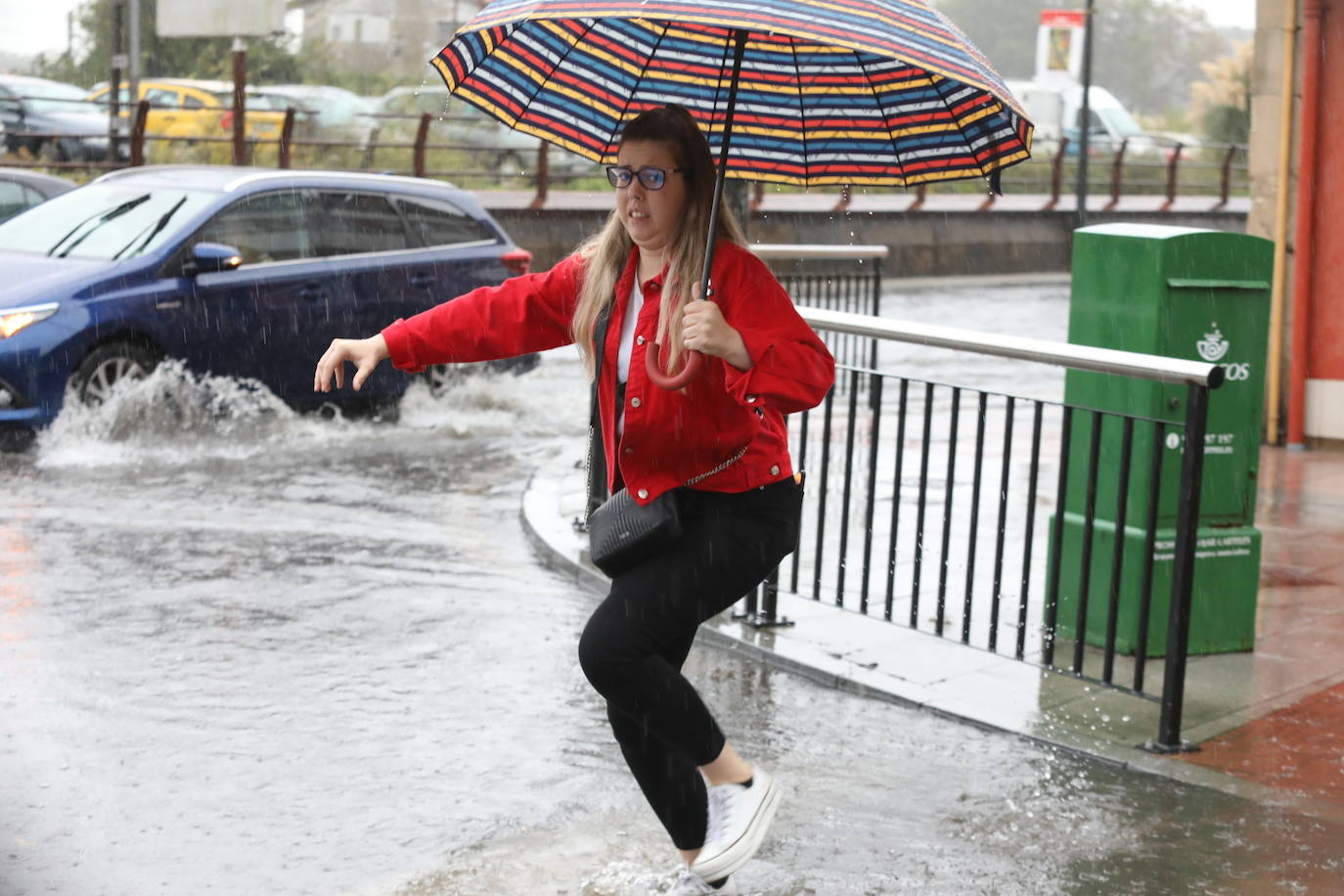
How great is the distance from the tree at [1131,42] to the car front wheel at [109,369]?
112 meters

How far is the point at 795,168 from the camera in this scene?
4648 mm

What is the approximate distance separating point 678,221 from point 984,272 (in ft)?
Result: 80.2

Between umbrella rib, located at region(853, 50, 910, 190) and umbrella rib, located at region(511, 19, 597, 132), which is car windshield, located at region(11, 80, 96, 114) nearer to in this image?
umbrella rib, located at region(511, 19, 597, 132)

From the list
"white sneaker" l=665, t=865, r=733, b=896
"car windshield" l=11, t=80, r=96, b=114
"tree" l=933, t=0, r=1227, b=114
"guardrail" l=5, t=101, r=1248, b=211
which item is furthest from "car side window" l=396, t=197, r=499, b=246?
"tree" l=933, t=0, r=1227, b=114

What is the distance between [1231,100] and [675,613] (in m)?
61.6

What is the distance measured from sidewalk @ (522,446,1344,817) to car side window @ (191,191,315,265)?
402cm

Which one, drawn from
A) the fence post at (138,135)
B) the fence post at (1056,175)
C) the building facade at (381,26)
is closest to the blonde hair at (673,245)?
the fence post at (138,135)

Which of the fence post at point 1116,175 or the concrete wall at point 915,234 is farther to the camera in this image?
the fence post at point 1116,175

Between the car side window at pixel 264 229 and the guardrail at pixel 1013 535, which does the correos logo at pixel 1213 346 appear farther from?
the car side window at pixel 264 229

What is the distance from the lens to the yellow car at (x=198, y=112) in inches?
956

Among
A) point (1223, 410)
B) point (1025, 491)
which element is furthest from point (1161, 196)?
point (1223, 410)

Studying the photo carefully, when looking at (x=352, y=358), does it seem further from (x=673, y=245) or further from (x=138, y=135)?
(x=138, y=135)

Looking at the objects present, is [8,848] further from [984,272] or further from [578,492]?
[984,272]

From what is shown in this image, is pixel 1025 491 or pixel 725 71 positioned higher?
pixel 725 71
